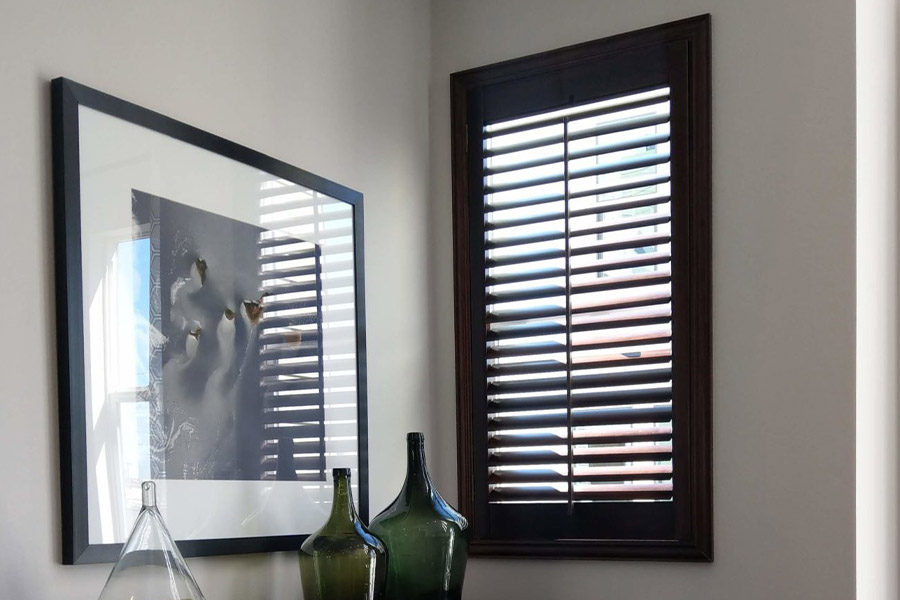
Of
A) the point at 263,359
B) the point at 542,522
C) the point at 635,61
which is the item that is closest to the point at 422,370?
the point at 542,522

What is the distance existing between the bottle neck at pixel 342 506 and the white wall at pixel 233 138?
0.52 ft

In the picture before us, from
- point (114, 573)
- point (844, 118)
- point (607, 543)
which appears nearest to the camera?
point (114, 573)

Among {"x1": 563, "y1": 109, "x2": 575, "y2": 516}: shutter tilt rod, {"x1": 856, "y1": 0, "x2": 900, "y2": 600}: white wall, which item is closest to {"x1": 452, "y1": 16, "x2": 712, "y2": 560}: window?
{"x1": 563, "y1": 109, "x2": 575, "y2": 516}: shutter tilt rod

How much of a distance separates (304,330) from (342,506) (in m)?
0.36

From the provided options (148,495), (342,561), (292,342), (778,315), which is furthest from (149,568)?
(778,315)

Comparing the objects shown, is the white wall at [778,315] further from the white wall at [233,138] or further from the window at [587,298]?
the white wall at [233,138]

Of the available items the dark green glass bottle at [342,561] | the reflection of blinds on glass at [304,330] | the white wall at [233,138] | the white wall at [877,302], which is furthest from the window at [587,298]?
the dark green glass bottle at [342,561]

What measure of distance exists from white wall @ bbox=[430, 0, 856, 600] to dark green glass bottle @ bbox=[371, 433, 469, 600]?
40 cm

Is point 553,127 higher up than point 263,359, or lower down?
higher up

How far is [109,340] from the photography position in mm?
1410

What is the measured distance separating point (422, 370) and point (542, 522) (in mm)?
440

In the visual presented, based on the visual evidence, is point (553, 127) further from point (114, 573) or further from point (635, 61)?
point (114, 573)

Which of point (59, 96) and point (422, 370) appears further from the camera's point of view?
point (422, 370)

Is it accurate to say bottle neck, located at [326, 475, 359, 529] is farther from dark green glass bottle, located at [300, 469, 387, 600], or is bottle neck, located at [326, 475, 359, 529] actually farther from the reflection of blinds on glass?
the reflection of blinds on glass
